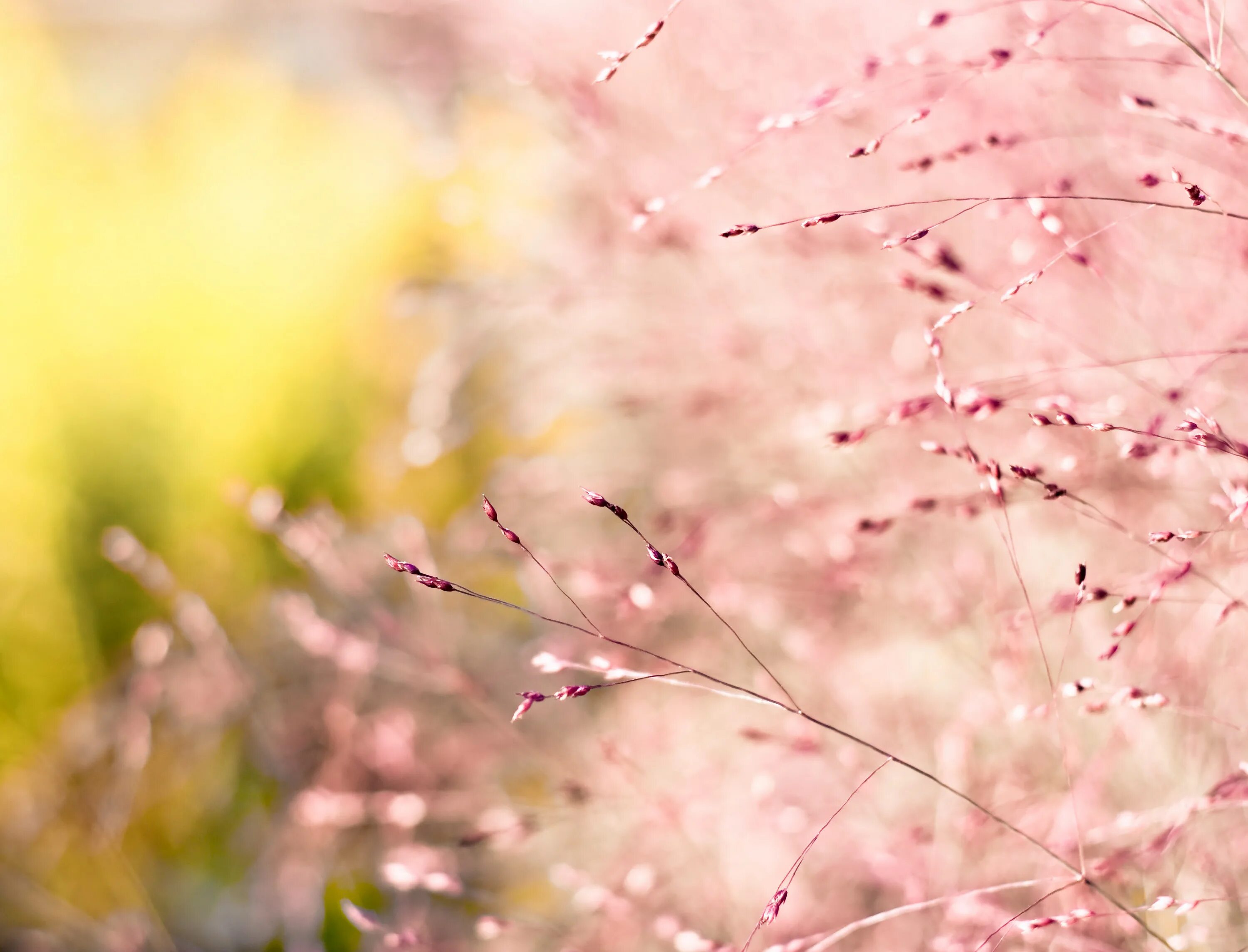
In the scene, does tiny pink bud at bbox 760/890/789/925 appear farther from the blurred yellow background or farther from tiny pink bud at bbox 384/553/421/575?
the blurred yellow background

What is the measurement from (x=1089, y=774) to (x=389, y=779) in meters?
1.03

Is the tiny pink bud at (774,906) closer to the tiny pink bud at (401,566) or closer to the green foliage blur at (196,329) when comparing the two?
the tiny pink bud at (401,566)

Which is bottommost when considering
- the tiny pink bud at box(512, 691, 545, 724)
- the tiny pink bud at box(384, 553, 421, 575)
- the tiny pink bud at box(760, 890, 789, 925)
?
the tiny pink bud at box(760, 890, 789, 925)

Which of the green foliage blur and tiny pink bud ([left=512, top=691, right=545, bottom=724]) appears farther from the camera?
the green foliage blur

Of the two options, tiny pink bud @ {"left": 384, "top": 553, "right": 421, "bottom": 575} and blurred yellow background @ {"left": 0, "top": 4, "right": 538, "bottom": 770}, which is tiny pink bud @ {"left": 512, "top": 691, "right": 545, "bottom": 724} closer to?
tiny pink bud @ {"left": 384, "top": 553, "right": 421, "bottom": 575}

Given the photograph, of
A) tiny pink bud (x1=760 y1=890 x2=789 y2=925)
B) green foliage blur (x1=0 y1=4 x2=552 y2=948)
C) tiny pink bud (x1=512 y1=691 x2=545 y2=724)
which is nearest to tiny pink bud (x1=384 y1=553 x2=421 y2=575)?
tiny pink bud (x1=512 y1=691 x2=545 y2=724)

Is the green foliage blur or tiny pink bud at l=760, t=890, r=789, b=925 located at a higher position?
tiny pink bud at l=760, t=890, r=789, b=925

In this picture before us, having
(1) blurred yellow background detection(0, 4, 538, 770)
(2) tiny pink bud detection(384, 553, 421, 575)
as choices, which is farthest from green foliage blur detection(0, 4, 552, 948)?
(2) tiny pink bud detection(384, 553, 421, 575)

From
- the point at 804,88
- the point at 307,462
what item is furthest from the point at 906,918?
the point at 307,462

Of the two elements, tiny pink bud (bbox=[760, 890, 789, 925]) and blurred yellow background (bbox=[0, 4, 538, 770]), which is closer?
tiny pink bud (bbox=[760, 890, 789, 925])

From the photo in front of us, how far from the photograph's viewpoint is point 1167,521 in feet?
2.53

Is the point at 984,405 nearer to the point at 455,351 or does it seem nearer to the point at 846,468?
the point at 846,468

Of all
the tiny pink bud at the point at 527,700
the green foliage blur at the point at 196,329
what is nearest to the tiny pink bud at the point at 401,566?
the tiny pink bud at the point at 527,700

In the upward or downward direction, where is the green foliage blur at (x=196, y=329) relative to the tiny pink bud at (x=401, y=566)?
downward
